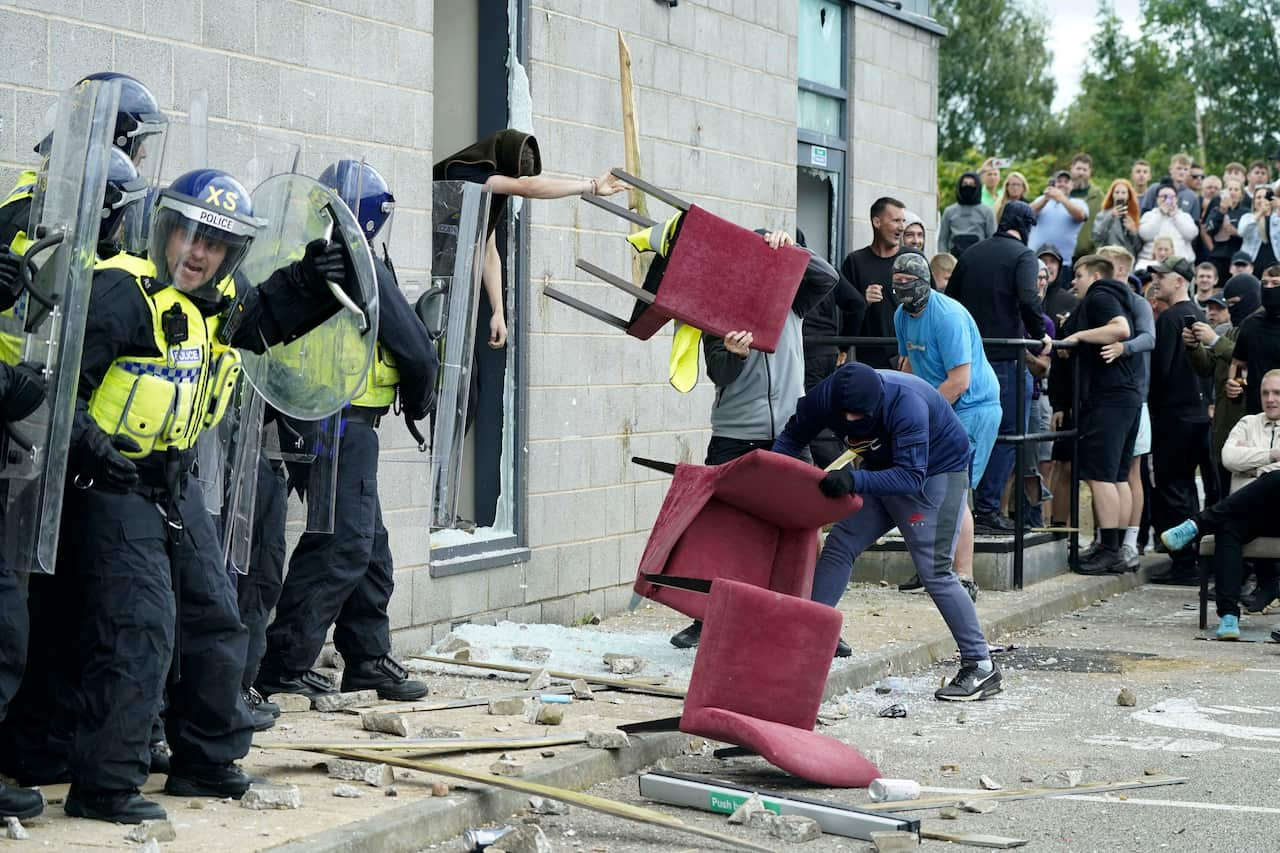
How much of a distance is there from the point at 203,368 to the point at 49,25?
6.53ft

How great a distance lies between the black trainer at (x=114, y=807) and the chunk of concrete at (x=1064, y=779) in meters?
3.05

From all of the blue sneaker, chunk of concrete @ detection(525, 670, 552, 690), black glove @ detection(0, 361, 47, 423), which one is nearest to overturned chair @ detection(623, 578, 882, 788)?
chunk of concrete @ detection(525, 670, 552, 690)

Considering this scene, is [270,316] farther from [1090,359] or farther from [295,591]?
[1090,359]

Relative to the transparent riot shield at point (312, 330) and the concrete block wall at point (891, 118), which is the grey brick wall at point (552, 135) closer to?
the concrete block wall at point (891, 118)

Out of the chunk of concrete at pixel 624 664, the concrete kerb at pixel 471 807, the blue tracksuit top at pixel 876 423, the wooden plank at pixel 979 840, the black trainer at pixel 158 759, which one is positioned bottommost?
the wooden plank at pixel 979 840

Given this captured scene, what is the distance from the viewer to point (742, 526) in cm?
727

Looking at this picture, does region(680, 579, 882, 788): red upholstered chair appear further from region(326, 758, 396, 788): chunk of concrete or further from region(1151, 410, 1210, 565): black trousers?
region(1151, 410, 1210, 565): black trousers

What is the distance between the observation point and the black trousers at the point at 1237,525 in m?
10.4

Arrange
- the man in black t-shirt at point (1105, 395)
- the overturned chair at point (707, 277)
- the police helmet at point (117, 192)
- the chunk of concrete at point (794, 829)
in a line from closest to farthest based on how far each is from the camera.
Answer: the police helmet at point (117, 192) < the chunk of concrete at point (794, 829) < the overturned chair at point (707, 277) < the man in black t-shirt at point (1105, 395)

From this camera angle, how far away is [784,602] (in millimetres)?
6570

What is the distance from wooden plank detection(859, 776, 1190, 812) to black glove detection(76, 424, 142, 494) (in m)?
2.50

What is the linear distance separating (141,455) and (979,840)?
2698mm

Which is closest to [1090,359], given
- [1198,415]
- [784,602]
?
[1198,415]

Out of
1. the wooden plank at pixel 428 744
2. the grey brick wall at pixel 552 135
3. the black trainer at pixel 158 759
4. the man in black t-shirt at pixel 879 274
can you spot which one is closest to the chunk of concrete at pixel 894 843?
the wooden plank at pixel 428 744
